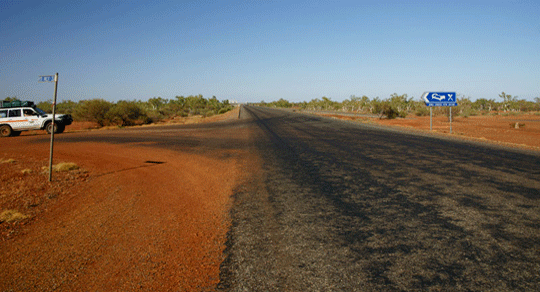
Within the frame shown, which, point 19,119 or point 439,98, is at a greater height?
point 439,98

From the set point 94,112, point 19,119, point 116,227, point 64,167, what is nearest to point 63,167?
point 64,167

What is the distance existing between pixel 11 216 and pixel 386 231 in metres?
6.30

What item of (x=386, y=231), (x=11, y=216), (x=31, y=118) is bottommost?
(x=11, y=216)

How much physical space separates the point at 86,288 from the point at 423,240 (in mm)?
4041

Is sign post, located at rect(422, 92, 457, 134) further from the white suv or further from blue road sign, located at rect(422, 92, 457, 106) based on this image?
the white suv

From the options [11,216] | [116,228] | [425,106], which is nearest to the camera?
[116,228]

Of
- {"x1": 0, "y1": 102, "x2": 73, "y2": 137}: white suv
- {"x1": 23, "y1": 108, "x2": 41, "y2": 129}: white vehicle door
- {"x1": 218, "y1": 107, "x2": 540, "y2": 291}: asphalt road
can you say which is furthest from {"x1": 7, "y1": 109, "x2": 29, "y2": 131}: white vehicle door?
{"x1": 218, "y1": 107, "x2": 540, "y2": 291}: asphalt road

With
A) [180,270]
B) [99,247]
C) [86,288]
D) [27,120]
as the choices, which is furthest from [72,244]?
[27,120]

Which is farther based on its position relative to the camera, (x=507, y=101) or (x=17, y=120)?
(x=507, y=101)

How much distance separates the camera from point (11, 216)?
17.2 feet

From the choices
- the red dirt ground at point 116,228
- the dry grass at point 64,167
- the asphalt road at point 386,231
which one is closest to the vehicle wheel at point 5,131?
the red dirt ground at point 116,228

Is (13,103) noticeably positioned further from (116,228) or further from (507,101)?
(507,101)

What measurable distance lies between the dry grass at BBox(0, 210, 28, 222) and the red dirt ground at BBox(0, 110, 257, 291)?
0.40 feet

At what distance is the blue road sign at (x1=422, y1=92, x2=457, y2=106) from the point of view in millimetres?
22781
